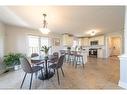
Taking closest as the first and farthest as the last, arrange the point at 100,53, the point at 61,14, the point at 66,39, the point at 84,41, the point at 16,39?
the point at 61,14, the point at 16,39, the point at 66,39, the point at 100,53, the point at 84,41

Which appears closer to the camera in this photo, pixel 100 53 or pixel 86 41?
pixel 100 53

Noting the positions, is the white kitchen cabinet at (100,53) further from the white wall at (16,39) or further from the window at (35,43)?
the white wall at (16,39)

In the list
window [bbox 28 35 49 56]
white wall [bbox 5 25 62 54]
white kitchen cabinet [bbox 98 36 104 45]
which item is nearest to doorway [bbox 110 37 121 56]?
white kitchen cabinet [bbox 98 36 104 45]

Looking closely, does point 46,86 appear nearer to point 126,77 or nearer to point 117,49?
point 126,77

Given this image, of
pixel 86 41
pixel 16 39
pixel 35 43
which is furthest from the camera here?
pixel 86 41

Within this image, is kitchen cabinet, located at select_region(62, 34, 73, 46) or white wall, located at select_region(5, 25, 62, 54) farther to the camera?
kitchen cabinet, located at select_region(62, 34, 73, 46)

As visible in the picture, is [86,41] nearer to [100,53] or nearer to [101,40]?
[101,40]

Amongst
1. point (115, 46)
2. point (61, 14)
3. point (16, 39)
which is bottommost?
point (115, 46)

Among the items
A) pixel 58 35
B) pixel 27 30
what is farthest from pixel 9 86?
pixel 58 35

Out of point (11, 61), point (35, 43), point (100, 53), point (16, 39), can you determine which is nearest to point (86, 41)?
point (100, 53)

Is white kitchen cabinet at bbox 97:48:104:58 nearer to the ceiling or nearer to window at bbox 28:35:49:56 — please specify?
the ceiling

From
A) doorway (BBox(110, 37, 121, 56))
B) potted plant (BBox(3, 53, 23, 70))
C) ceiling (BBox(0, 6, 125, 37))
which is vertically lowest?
potted plant (BBox(3, 53, 23, 70))

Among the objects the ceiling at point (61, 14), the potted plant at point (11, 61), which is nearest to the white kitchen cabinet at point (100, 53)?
the ceiling at point (61, 14)

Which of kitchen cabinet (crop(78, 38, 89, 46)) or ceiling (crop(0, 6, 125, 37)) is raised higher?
ceiling (crop(0, 6, 125, 37))
